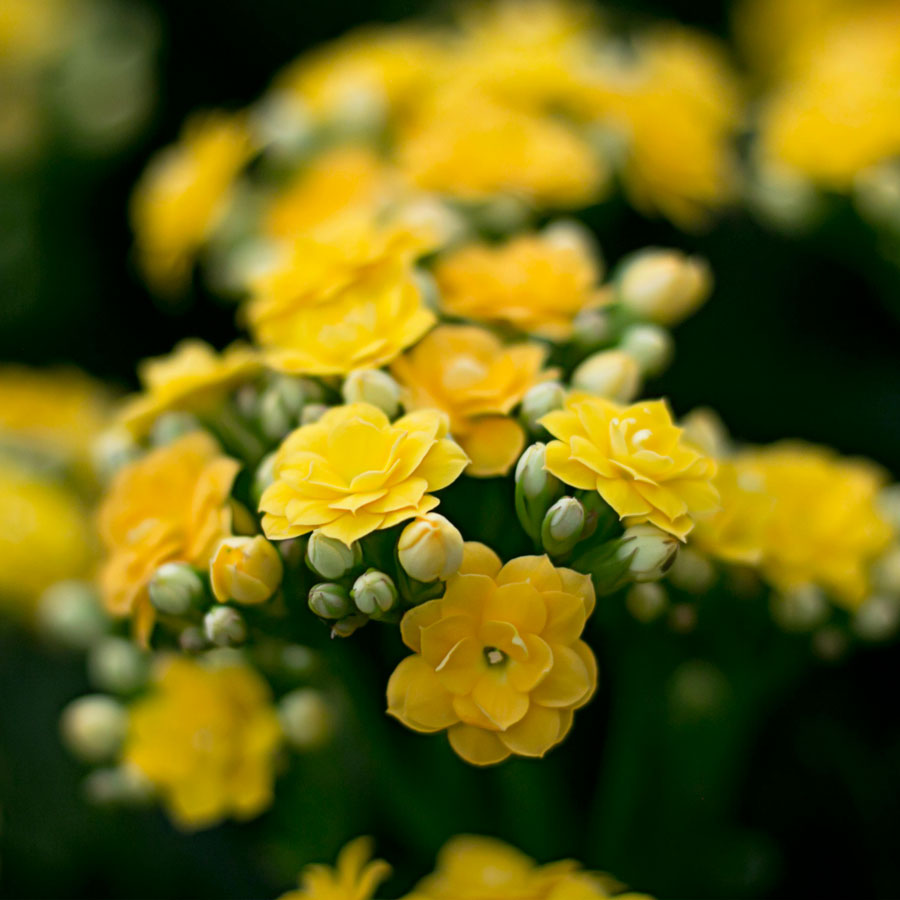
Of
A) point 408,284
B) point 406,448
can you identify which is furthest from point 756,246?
point 406,448

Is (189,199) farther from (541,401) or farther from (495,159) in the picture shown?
(541,401)

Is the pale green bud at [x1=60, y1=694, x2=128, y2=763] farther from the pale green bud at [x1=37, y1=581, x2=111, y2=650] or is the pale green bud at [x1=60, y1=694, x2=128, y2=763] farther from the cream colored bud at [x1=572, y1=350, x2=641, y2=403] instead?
the cream colored bud at [x1=572, y1=350, x2=641, y2=403]

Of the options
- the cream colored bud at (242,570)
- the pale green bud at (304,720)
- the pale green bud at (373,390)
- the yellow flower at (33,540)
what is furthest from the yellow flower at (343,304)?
the yellow flower at (33,540)

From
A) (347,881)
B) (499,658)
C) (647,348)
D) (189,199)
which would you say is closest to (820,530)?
(647,348)

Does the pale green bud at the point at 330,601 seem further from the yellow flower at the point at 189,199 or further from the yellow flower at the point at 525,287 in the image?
the yellow flower at the point at 189,199

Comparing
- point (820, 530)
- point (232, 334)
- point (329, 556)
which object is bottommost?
point (232, 334)

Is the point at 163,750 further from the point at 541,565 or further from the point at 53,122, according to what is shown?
the point at 53,122
